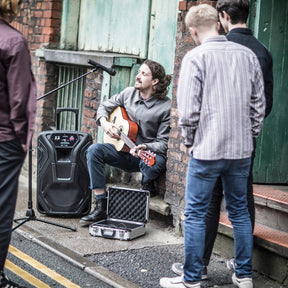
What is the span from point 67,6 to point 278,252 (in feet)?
16.1

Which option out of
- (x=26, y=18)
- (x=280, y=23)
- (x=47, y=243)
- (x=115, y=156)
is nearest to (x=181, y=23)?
(x=280, y=23)

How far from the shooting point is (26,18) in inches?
340

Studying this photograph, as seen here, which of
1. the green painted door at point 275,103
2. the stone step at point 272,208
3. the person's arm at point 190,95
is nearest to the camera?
the person's arm at point 190,95

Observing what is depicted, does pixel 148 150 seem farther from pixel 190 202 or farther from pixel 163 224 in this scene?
pixel 190 202

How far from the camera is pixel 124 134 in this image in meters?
5.99

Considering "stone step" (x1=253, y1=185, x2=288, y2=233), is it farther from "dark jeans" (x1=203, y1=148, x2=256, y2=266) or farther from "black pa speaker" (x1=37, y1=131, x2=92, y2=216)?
"black pa speaker" (x1=37, y1=131, x2=92, y2=216)

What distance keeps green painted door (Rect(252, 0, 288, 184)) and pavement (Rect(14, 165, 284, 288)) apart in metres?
1.04

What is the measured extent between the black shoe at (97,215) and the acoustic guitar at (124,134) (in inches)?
22.6

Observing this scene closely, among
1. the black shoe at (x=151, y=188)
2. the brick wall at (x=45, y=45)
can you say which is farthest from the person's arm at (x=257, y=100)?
the brick wall at (x=45, y=45)

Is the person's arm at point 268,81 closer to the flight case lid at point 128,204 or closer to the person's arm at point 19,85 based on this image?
the person's arm at point 19,85

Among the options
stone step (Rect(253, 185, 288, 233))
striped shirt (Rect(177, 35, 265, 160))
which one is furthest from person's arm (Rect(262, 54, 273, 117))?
stone step (Rect(253, 185, 288, 233))

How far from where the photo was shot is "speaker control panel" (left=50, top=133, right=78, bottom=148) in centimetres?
623

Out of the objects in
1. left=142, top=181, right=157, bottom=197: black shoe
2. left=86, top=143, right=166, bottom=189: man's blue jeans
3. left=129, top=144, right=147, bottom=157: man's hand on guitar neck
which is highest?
left=129, top=144, right=147, bottom=157: man's hand on guitar neck

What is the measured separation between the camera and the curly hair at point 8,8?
3576 millimetres
